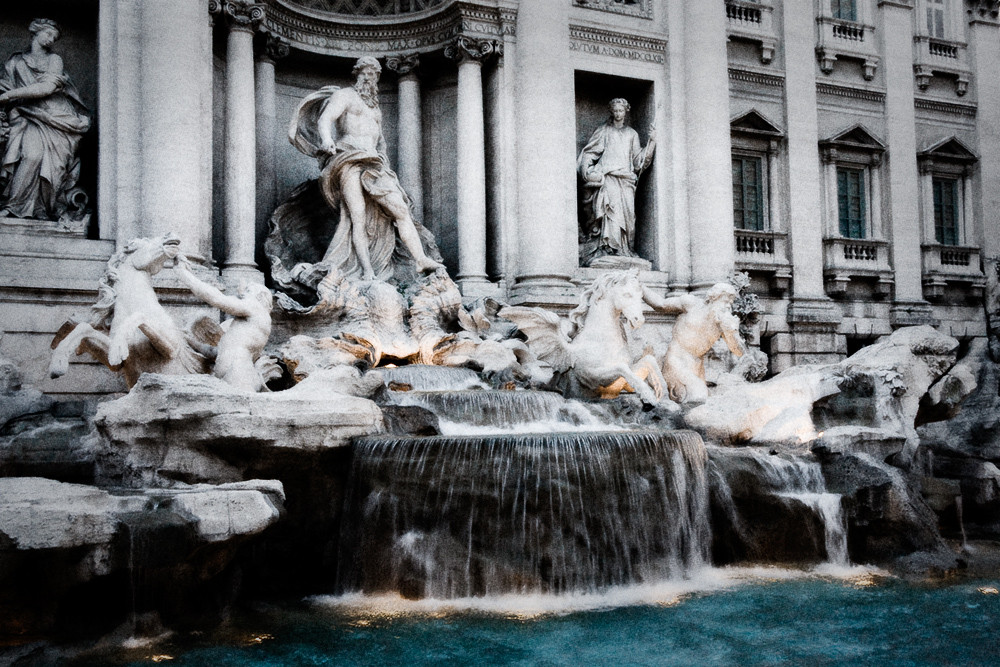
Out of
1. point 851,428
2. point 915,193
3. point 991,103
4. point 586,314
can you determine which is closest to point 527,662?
point 851,428

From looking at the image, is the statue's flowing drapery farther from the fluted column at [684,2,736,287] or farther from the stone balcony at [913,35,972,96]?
the stone balcony at [913,35,972,96]

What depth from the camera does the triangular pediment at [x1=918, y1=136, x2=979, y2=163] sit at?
1748 cm

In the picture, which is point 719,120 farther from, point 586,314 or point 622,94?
point 586,314

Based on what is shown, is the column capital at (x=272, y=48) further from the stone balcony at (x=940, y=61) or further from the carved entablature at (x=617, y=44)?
the stone balcony at (x=940, y=61)

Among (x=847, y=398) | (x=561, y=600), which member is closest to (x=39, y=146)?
(x=561, y=600)

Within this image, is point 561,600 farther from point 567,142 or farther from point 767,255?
point 767,255

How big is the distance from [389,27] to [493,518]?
363 inches

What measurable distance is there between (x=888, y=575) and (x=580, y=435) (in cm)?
307

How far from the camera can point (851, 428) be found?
368 inches

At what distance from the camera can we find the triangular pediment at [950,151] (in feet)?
57.4

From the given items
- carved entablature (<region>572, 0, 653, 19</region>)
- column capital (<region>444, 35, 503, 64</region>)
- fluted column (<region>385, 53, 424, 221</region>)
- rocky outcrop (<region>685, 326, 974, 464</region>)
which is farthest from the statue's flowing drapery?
rocky outcrop (<region>685, 326, 974, 464</region>)

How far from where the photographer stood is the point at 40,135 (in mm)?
11367

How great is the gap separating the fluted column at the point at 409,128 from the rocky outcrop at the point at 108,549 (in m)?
8.39

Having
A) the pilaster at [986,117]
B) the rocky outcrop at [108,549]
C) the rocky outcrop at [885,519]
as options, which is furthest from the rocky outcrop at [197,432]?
the pilaster at [986,117]
